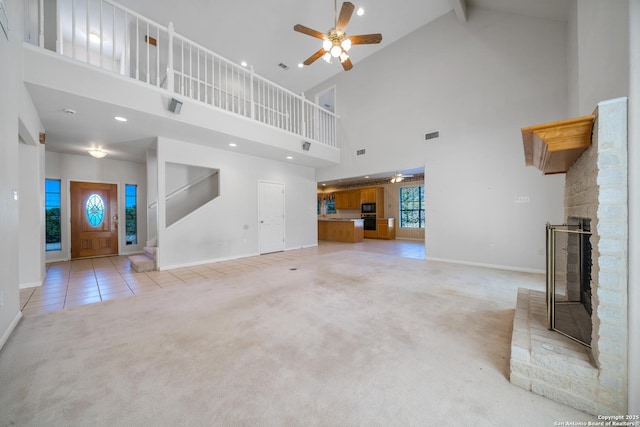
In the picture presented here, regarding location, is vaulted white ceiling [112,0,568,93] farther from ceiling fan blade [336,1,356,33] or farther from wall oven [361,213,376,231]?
wall oven [361,213,376,231]

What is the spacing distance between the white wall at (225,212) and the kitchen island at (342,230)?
221 cm

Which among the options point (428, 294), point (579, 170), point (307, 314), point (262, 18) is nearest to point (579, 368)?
point (579, 170)

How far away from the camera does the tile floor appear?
3127 millimetres

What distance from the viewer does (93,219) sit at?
6359 mm

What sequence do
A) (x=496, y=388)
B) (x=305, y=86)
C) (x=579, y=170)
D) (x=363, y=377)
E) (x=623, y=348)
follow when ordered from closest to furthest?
(x=623, y=348), (x=496, y=388), (x=363, y=377), (x=579, y=170), (x=305, y=86)

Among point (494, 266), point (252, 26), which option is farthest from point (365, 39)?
point (494, 266)

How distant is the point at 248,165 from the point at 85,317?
440 centimetres

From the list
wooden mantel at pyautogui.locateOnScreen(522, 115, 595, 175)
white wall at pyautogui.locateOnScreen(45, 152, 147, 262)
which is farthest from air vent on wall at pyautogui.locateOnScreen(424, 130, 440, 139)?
white wall at pyautogui.locateOnScreen(45, 152, 147, 262)

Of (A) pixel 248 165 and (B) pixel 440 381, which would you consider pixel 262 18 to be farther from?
(B) pixel 440 381

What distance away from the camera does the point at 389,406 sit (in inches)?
53.9

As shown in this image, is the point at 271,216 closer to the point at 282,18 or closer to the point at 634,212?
the point at 282,18

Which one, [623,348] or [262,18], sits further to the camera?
[262,18]

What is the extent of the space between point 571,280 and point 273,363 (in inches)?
111

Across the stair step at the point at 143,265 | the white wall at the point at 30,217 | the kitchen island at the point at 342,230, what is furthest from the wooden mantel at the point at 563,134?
the kitchen island at the point at 342,230
